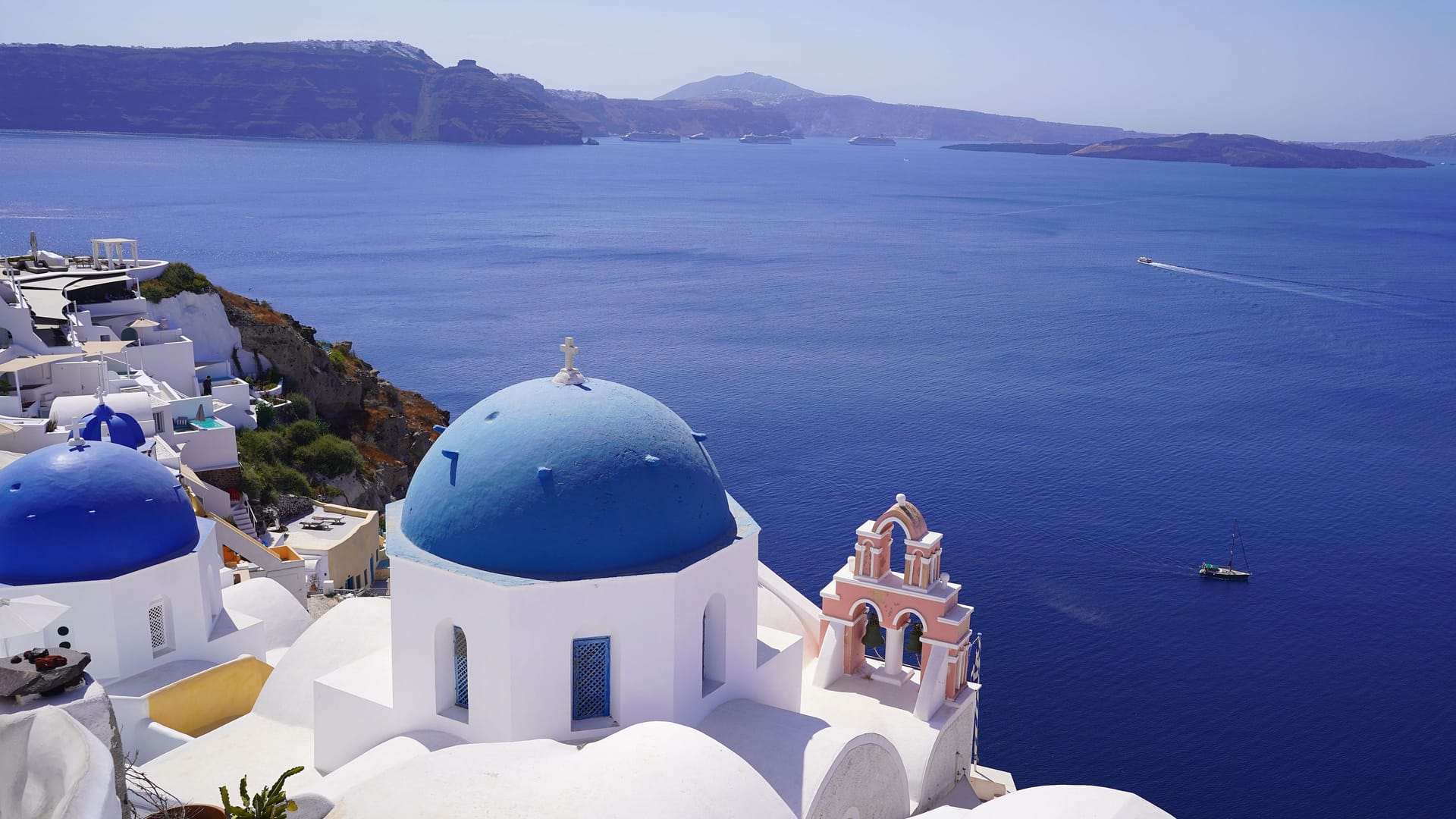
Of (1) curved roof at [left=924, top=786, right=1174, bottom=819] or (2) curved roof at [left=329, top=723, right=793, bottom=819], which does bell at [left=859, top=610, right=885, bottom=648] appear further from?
(2) curved roof at [left=329, top=723, right=793, bottom=819]

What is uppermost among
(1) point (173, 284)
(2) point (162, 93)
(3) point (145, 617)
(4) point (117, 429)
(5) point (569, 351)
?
(2) point (162, 93)

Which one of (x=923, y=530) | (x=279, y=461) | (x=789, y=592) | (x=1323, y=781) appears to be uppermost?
(x=923, y=530)

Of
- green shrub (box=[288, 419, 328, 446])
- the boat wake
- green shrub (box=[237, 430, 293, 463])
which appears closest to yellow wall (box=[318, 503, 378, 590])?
green shrub (box=[237, 430, 293, 463])

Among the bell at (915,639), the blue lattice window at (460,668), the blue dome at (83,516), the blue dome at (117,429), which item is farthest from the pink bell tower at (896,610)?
the blue dome at (117,429)

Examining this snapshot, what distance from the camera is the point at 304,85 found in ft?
651

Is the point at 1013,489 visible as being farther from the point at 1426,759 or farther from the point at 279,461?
the point at 279,461

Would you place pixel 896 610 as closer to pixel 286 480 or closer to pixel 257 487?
pixel 257 487

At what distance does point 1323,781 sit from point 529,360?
3861 cm

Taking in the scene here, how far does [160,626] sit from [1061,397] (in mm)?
40603

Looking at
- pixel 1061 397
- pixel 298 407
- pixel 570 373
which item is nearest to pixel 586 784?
pixel 570 373

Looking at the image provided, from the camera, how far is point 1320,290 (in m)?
73.5

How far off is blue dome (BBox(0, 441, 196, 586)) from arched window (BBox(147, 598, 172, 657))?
24.1 inches

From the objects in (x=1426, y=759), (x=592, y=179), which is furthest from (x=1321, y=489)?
(x=592, y=179)

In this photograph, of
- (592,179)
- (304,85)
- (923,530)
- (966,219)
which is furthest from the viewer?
(304,85)
